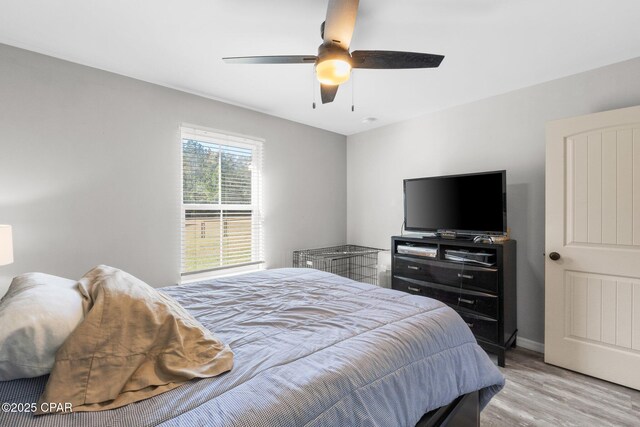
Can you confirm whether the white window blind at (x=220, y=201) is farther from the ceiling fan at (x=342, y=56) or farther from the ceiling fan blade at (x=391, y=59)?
the ceiling fan blade at (x=391, y=59)

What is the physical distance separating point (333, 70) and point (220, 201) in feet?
6.70

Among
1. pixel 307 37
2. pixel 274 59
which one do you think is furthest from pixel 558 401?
pixel 307 37

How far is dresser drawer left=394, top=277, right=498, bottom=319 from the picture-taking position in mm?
2455

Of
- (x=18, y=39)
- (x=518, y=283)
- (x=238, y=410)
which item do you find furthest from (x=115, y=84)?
(x=518, y=283)

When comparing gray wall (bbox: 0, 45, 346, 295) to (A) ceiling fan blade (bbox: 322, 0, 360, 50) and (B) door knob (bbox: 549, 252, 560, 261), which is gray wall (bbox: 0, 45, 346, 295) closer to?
(A) ceiling fan blade (bbox: 322, 0, 360, 50)

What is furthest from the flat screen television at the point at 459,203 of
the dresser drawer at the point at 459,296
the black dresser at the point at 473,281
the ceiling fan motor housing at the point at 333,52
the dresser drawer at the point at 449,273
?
the ceiling fan motor housing at the point at 333,52

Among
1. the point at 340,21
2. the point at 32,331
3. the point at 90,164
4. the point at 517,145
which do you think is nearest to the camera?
the point at 32,331

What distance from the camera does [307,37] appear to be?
6.38 feet

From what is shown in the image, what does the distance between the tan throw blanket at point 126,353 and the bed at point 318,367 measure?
0.05 metres

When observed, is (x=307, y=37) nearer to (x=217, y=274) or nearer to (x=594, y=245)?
(x=217, y=274)

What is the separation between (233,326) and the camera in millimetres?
1262

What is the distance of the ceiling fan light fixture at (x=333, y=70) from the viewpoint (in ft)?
4.96

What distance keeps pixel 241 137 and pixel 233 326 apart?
2.44m

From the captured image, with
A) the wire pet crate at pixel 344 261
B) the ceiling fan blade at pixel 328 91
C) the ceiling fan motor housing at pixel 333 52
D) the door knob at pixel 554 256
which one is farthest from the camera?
the wire pet crate at pixel 344 261
